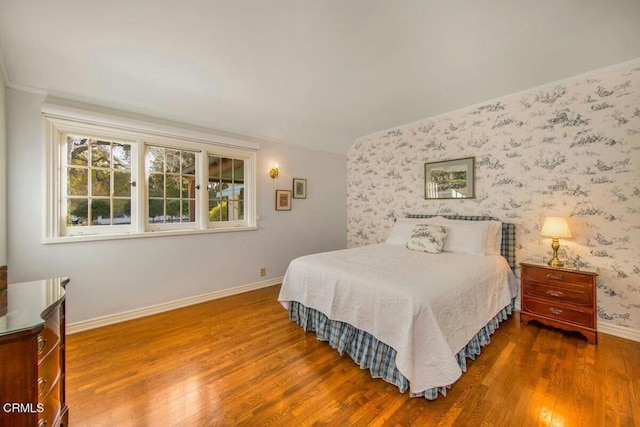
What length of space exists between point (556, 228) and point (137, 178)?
4.10 m

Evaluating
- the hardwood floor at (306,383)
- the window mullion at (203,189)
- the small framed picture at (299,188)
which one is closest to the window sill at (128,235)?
the window mullion at (203,189)

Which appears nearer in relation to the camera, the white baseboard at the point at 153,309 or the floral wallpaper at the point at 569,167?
the floral wallpaper at the point at 569,167

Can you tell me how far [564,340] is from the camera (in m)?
2.24

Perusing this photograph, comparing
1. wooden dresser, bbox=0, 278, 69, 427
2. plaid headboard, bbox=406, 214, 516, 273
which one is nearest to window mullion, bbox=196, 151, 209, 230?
wooden dresser, bbox=0, 278, 69, 427

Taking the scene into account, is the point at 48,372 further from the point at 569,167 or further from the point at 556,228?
the point at 569,167

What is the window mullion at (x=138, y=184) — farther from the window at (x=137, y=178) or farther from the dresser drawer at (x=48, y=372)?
the dresser drawer at (x=48, y=372)

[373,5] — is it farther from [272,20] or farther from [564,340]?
[564,340]

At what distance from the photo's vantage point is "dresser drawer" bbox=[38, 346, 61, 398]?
943 mm

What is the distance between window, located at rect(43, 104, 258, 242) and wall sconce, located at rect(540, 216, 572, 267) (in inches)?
127

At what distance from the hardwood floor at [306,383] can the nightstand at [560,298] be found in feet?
0.39

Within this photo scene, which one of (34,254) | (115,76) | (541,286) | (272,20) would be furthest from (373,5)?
(34,254)

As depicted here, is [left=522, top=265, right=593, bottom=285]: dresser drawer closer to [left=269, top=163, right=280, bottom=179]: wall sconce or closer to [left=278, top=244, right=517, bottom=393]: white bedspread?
[left=278, top=244, right=517, bottom=393]: white bedspread

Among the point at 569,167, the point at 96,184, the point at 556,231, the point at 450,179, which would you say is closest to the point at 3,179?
the point at 96,184

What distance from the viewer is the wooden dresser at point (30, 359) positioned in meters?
→ 0.82
